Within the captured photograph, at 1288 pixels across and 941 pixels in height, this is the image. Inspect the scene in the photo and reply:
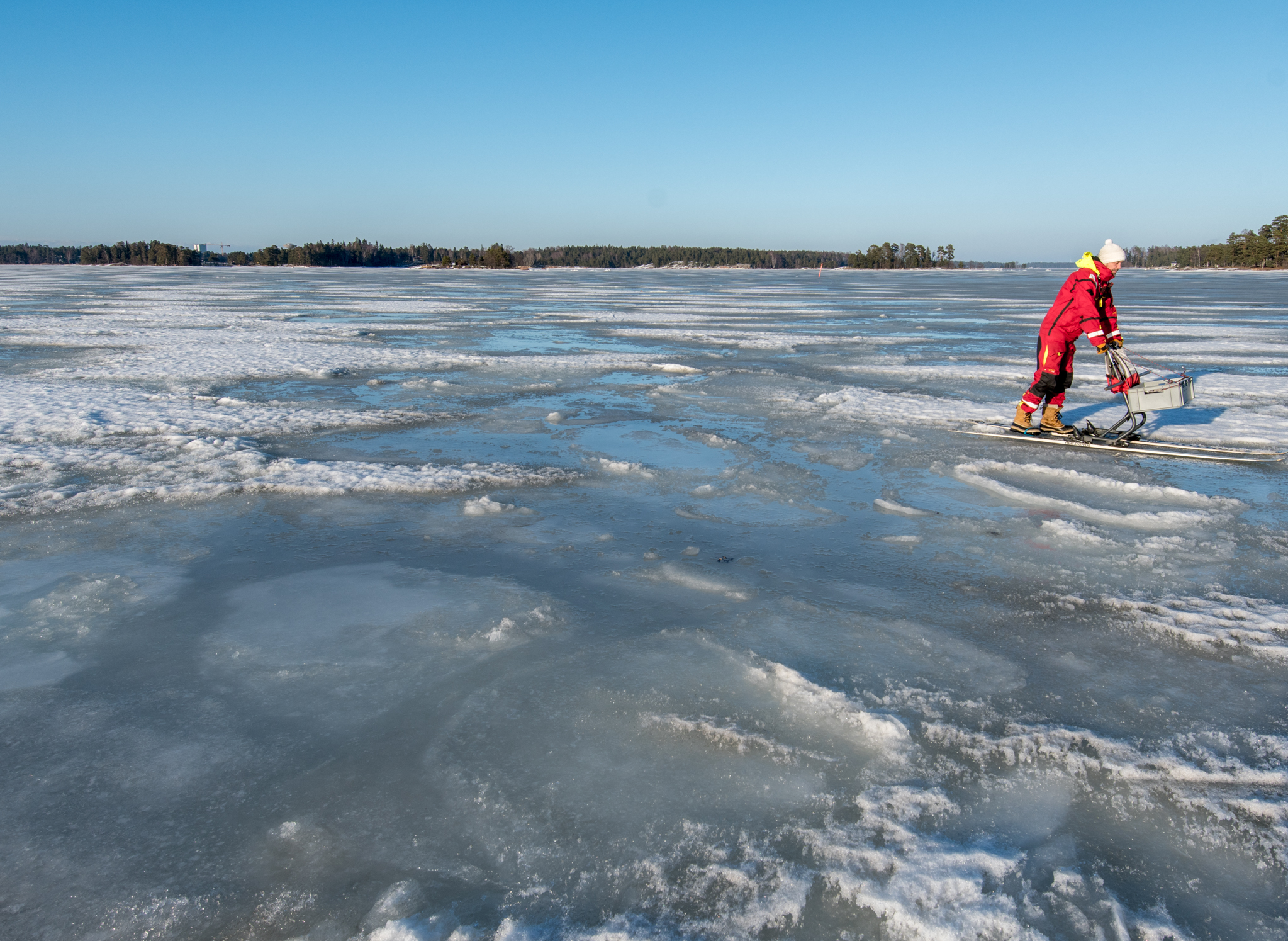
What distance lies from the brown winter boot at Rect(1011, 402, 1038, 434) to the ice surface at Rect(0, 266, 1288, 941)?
42 centimetres

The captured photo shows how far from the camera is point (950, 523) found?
15.6 ft

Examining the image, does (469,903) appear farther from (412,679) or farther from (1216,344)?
(1216,344)

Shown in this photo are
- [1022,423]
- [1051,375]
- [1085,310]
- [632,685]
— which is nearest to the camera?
[632,685]

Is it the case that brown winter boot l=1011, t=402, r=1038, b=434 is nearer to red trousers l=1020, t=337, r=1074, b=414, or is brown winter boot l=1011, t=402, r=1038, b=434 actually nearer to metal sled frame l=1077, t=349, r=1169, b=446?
red trousers l=1020, t=337, r=1074, b=414

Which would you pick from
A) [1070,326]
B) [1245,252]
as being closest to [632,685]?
[1070,326]

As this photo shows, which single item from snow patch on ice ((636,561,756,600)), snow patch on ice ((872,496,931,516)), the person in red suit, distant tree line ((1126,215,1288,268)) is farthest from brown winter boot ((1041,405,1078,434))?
distant tree line ((1126,215,1288,268))

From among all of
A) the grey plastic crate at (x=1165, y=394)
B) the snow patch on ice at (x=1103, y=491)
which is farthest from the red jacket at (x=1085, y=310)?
the snow patch on ice at (x=1103, y=491)

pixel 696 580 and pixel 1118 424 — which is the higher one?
pixel 1118 424

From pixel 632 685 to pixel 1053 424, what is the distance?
5.56m

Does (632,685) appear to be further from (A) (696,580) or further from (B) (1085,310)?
(B) (1085,310)

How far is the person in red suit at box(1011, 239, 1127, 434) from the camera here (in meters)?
6.57

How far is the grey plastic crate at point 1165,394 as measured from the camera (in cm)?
640

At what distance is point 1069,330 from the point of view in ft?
22.4

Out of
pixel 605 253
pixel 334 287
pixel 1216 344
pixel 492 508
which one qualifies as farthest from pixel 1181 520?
pixel 605 253
